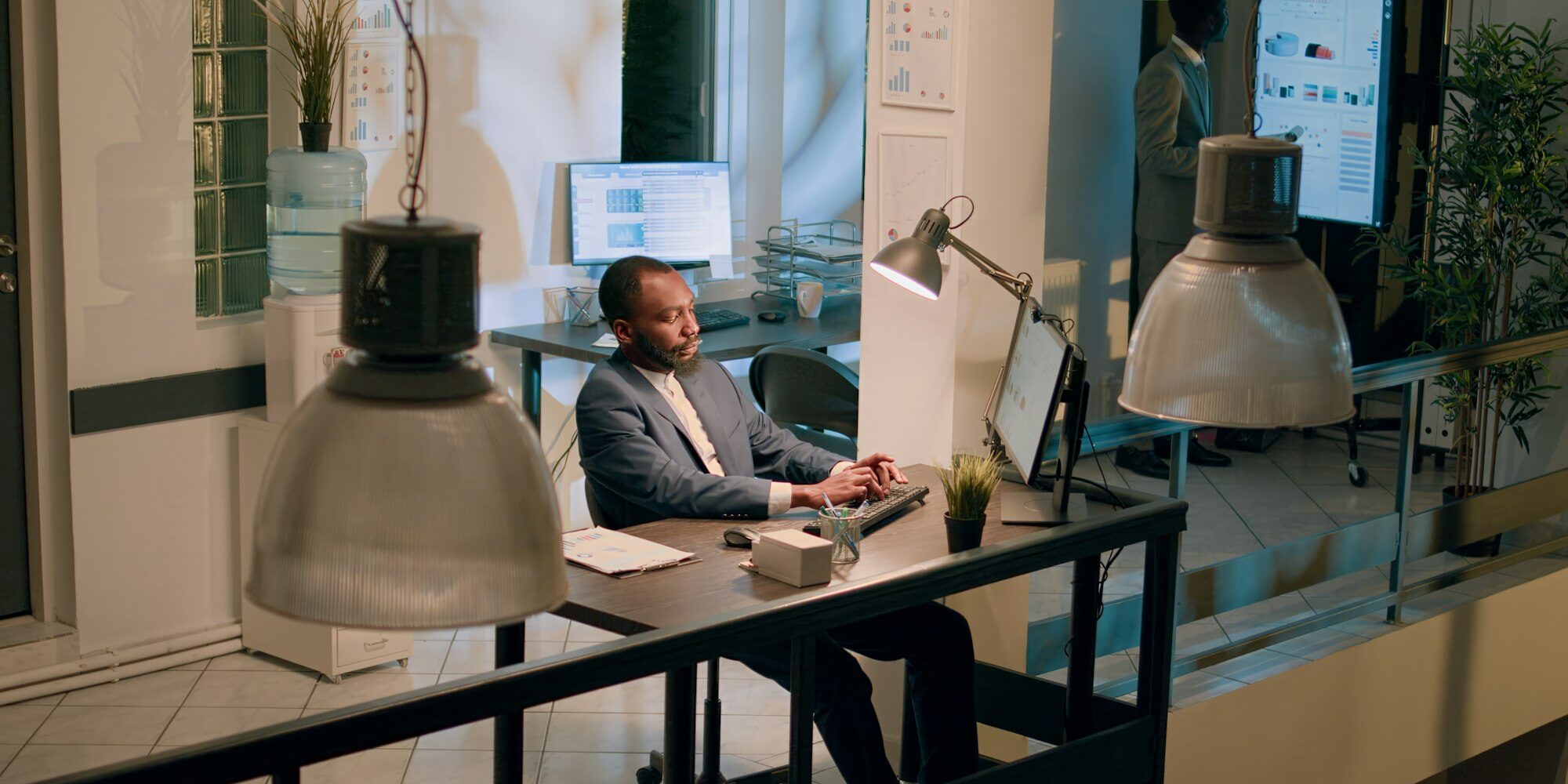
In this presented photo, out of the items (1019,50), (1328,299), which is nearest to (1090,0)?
(1019,50)

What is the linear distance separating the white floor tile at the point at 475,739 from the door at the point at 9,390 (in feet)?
5.09

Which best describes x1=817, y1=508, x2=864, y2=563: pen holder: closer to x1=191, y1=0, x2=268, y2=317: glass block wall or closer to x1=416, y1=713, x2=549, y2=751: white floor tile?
x1=416, y1=713, x2=549, y2=751: white floor tile

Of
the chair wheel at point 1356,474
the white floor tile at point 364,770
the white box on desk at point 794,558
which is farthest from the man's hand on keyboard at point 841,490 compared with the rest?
the chair wheel at point 1356,474

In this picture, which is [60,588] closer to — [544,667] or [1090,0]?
[544,667]

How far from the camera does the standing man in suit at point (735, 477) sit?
3.50 meters

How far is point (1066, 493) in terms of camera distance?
11.5ft

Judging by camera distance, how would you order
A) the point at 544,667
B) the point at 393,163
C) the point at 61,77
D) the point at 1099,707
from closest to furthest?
the point at 544,667, the point at 1099,707, the point at 61,77, the point at 393,163

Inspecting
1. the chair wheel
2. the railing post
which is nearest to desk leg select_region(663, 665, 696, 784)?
the railing post

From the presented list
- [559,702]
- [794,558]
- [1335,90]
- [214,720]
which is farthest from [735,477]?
[1335,90]

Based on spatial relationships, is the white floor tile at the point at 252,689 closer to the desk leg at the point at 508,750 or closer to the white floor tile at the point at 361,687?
the white floor tile at the point at 361,687

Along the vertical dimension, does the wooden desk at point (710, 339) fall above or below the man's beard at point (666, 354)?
below

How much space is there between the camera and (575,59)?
616 centimetres

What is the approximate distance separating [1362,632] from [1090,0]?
7.60ft

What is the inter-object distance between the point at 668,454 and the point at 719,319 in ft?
7.77
